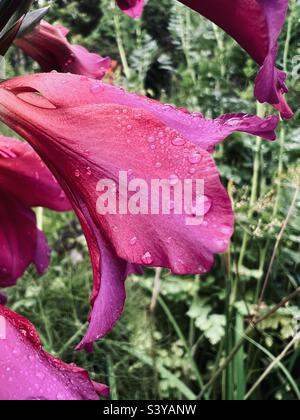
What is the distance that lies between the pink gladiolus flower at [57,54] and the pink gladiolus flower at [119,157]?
20cm

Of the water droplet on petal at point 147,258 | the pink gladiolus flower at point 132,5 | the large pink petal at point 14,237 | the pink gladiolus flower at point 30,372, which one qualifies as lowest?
the large pink petal at point 14,237

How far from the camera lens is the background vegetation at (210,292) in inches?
72.1

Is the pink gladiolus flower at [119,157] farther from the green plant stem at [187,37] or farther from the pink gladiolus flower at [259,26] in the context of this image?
the green plant stem at [187,37]

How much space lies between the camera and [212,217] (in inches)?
15.3

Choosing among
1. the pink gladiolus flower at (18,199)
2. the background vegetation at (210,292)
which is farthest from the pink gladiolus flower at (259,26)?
the background vegetation at (210,292)

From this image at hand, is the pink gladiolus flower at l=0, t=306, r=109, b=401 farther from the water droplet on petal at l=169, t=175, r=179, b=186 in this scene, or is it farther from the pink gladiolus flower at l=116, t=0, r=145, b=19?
the pink gladiolus flower at l=116, t=0, r=145, b=19

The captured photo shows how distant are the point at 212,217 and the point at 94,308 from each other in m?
0.12

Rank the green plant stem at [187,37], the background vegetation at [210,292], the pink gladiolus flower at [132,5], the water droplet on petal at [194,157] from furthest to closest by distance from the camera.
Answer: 1. the green plant stem at [187,37]
2. the background vegetation at [210,292]
3. the pink gladiolus flower at [132,5]
4. the water droplet on petal at [194,157]

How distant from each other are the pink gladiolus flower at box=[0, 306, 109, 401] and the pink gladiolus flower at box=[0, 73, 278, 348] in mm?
36

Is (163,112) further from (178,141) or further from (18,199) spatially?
(18,199)

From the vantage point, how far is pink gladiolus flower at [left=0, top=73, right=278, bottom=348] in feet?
1.30

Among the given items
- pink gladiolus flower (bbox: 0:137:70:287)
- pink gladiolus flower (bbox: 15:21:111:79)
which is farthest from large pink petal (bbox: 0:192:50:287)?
pink gladiolus flower (bbox: 15:21:111:79)
